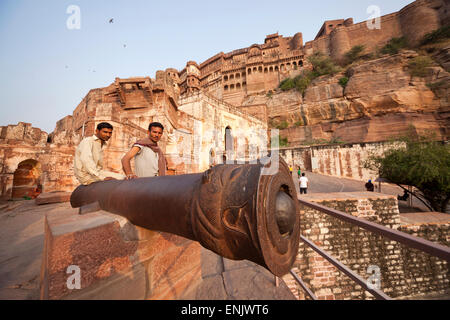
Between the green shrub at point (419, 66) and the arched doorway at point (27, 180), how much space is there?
107 ft

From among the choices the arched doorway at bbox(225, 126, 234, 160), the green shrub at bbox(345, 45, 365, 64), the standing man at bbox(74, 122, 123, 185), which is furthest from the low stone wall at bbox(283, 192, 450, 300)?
the green shrub at bbox(345, 45, 365, 64)

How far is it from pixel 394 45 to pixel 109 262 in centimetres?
3757

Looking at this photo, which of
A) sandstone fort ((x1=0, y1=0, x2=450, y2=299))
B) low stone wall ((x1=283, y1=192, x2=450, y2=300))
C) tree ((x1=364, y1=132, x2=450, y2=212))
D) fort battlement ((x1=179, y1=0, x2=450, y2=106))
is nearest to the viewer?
low stone wall ((x1=283, y1=192, x2=450, y2=300))

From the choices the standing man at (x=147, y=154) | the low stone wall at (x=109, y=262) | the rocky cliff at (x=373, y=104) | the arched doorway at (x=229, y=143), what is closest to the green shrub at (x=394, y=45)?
the rocky cliff at (x=373, y=104)

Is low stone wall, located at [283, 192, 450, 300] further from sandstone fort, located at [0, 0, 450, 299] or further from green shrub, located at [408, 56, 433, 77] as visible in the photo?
green shrub, located at [408, 56, 433, 77]

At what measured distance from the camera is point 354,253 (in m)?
4.79

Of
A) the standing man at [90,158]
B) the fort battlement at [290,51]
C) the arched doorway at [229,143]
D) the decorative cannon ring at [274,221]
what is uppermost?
the fort battlement at [290,51]

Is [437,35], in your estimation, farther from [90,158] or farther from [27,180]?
[27,180]

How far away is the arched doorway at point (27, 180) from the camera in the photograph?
7508mm

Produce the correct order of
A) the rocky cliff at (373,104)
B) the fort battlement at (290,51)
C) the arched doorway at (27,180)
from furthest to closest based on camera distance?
the fort battlement at (290,51) → the rocky cliff at (373,104) → the arched doorway at (27,180)

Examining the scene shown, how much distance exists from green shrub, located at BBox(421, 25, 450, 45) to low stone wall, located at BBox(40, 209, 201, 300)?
1445 inches

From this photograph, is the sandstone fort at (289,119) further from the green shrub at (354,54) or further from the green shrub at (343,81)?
the green shrub at (354,54)

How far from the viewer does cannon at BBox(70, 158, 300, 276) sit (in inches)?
25.1

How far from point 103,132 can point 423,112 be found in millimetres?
27104
